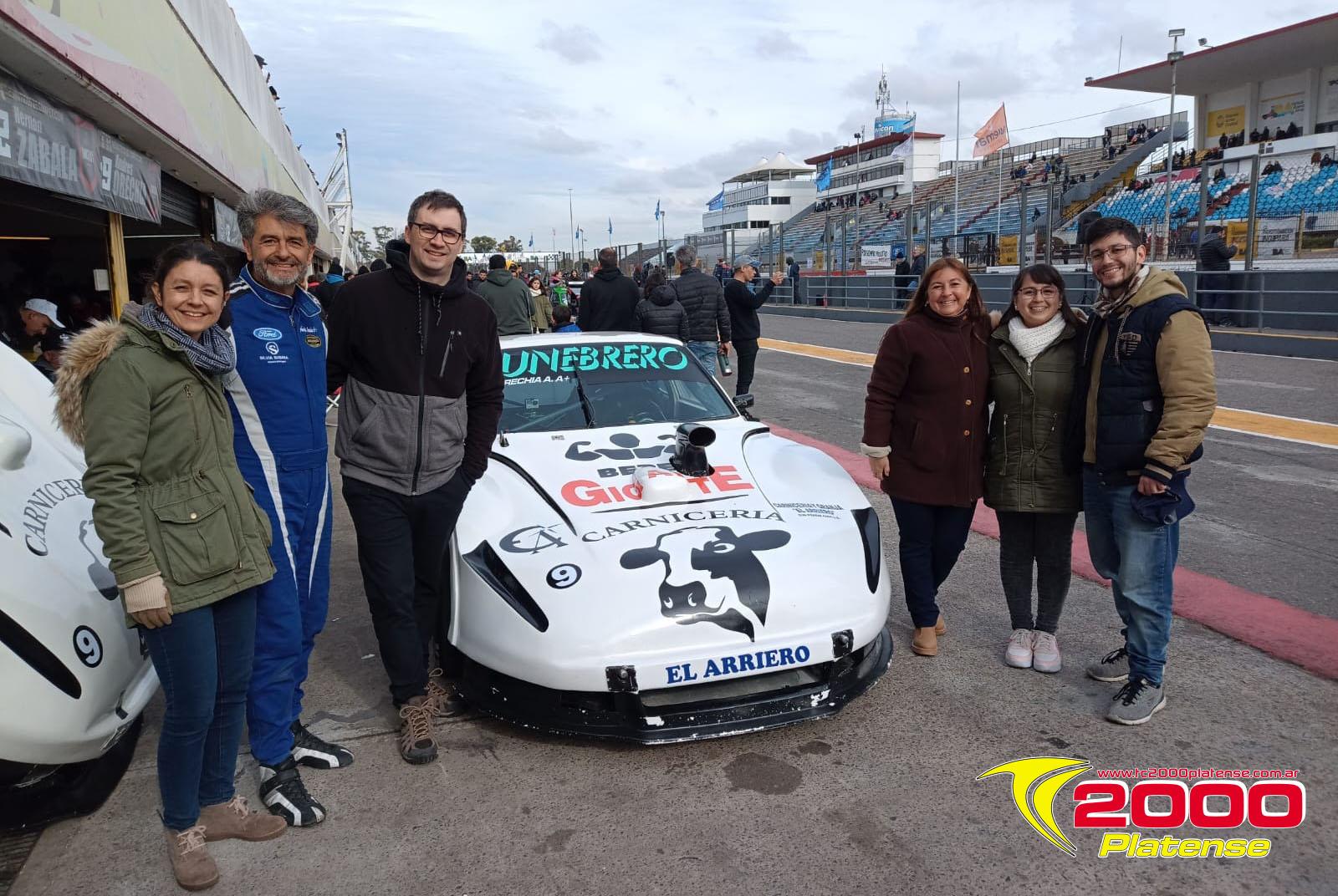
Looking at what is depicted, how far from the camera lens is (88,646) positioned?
2707 millimetres

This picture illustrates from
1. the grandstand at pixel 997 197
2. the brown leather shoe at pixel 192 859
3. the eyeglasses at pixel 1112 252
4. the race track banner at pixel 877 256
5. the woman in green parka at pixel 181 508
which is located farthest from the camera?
the race track banner at pixel 877 256

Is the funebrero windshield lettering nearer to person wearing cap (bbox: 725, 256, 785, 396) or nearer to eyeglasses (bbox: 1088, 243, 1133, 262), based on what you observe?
eyeglasses (bbox: 1088, 243, 1133, 262)

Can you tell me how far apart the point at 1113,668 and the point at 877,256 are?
2449 centimetres

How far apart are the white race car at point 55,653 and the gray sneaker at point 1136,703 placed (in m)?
3.32

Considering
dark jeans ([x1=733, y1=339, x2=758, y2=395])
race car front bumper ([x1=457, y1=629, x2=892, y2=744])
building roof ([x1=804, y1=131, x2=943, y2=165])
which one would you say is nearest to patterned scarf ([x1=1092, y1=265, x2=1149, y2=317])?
race car front bumper ([x1=457, y1=629, x2=892, y2=744])

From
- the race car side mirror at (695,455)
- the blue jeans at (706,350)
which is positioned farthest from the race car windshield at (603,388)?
the blue jeans at (706,350)

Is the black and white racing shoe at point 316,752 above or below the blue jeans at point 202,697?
below

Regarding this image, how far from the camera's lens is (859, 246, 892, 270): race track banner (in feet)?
87.9

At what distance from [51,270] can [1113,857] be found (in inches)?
575

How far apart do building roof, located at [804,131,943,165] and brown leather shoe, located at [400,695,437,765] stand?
62.2m

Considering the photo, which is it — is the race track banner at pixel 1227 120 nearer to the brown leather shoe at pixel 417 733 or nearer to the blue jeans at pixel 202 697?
the brown leather shoe at pixel 417 733

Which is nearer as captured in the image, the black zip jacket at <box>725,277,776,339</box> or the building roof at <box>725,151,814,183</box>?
the black zip jacket at <box>725,277,776,339</box>

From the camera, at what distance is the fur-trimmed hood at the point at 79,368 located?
7.59 feet

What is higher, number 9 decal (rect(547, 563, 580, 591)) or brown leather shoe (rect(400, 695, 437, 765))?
number 9 decal (rect(547, 563, 580, 591))
